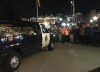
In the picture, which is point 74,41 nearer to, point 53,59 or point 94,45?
point 94,45

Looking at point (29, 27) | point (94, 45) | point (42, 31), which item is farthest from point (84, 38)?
point (29, 27)

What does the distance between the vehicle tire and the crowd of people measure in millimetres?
9278

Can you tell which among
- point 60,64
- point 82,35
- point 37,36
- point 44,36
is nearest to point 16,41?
point 60,64

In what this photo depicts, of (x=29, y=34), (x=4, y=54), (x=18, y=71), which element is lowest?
(x=18, y=71)

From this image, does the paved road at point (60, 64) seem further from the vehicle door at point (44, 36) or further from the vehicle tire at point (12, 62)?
the vehicle door at point (44, 36)

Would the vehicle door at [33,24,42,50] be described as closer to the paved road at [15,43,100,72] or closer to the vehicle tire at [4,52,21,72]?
the paved road at [15,43,100,72]

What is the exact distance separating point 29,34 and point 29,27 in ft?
1.82

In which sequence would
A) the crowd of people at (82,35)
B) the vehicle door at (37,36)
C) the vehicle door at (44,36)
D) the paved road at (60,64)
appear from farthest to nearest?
1. the crowd of people at (82,35)
2. the vehicle door at (44,36)
3. the vehicle door at (37,36)
4. the paved road at (60,64)

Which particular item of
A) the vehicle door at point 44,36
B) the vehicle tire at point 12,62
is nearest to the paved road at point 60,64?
the vehicle tire at point 12,62

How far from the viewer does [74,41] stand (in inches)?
797

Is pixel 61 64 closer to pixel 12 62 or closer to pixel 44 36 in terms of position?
pixel 12 62

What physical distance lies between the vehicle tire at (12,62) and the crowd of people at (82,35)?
9278 millimetres

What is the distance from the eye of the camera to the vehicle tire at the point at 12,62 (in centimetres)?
966

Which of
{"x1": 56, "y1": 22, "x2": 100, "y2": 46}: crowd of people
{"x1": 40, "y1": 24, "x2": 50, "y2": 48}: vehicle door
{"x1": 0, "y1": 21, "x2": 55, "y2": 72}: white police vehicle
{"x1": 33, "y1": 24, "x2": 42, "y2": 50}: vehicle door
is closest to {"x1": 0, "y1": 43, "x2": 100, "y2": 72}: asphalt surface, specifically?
{"x1": 0, "y1": 21, "x2": 55, "y2": 72}: white police vehicle
